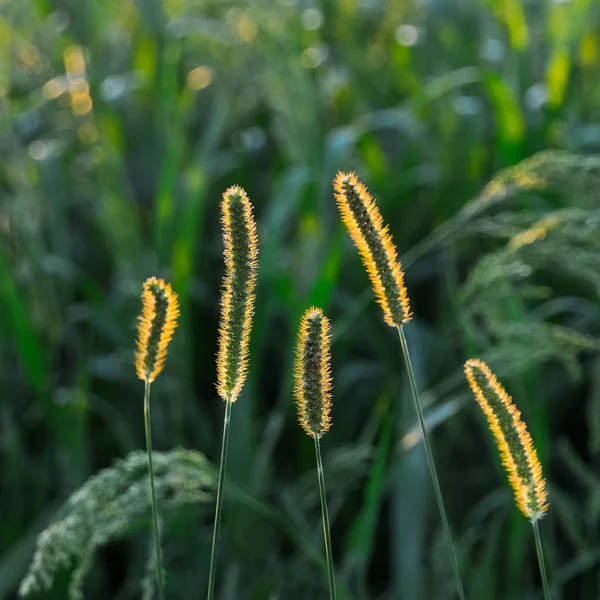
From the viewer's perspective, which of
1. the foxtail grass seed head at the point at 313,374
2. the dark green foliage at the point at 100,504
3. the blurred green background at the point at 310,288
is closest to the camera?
the foxtail grass seed head at the point at 313,374

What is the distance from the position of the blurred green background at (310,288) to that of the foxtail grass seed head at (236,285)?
588 mm

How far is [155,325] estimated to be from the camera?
697mm

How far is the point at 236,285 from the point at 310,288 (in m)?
1.15

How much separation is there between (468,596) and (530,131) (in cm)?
113

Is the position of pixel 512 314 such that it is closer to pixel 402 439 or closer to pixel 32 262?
pixel 402 439

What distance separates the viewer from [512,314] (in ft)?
5.82

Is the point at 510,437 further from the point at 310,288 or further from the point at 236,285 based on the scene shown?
the point at 310,288

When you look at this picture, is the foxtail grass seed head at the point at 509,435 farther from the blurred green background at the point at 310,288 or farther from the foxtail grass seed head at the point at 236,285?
the blurred green background at the point at 310,288

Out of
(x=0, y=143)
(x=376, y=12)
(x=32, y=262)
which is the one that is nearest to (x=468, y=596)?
(x=32, y=262)

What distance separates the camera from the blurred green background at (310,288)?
1.54m

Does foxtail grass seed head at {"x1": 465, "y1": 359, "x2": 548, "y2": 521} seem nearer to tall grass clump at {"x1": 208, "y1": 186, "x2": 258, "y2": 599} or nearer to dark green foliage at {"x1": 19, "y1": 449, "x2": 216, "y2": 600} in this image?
tall grass clump at {"x1": 208, "y1": 186, "x2": 258, "y2": 599}

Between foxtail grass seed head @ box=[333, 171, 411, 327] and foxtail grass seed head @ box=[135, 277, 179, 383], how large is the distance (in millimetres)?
152

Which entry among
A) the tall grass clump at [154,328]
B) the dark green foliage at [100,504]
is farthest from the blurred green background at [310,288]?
the tall grass clump at [154,328]

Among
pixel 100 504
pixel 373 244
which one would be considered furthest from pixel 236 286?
pixel 100 504
